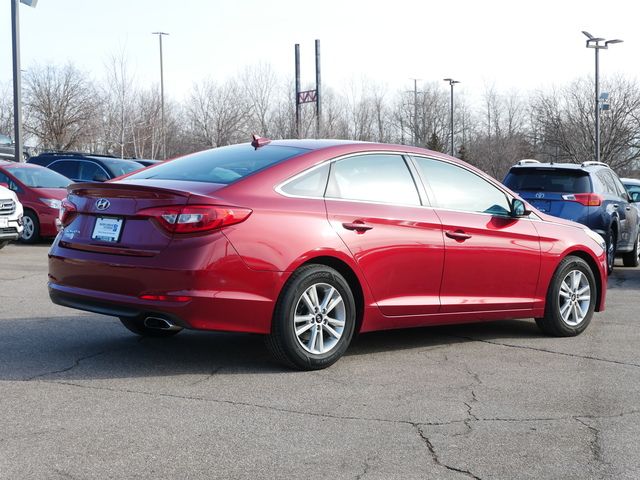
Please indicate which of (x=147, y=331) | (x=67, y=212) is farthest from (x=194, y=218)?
(x=147, y=331)

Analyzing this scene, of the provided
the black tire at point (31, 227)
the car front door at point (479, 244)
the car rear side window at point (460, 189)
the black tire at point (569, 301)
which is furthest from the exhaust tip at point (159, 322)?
the black tire at point (31, 227)

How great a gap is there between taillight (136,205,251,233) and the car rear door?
84 cm

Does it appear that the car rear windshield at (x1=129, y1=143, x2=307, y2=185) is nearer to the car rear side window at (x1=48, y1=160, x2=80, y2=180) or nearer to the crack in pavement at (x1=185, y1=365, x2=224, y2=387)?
the crack in pavement at (x1=185, y1=365, x2=224, y2=387)

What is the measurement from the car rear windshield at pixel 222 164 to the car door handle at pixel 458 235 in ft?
4.29

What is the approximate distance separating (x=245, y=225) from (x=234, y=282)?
0.36 m

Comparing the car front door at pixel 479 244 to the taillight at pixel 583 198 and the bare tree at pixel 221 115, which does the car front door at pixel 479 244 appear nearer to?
the taillight at pixel 583 198

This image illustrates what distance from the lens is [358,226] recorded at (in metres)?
6.20

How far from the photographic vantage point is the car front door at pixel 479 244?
688 centimetres

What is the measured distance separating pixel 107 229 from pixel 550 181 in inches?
330

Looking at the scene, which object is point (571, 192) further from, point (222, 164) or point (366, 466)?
point (366, 466)

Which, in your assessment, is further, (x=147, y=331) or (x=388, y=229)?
(x=147, y=331)

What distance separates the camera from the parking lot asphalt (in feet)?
13.4

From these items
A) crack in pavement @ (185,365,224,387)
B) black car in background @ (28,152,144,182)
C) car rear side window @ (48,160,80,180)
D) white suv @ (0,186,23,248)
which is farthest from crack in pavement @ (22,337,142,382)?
car rear side window @ (48,160,80,180)

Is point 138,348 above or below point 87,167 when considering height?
below
